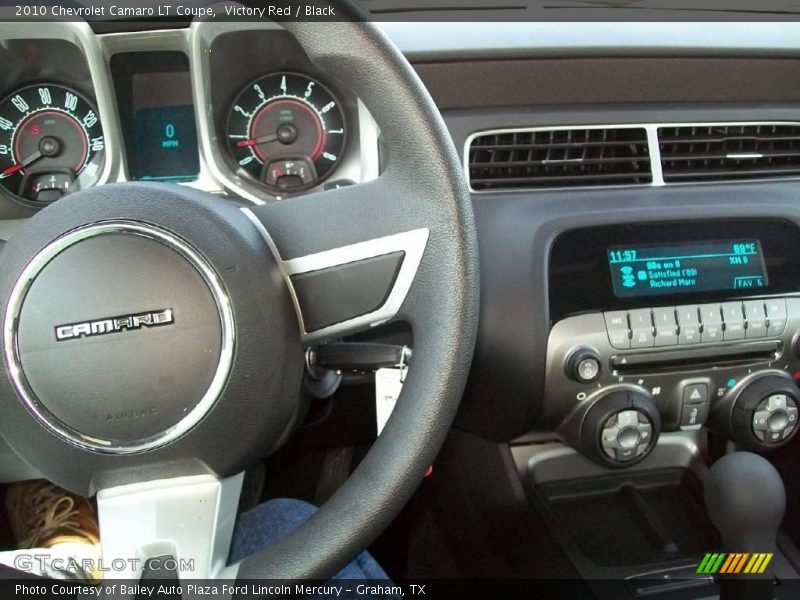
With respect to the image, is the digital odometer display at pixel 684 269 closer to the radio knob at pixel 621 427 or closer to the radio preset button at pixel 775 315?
the radio preset button at pixel 775 315

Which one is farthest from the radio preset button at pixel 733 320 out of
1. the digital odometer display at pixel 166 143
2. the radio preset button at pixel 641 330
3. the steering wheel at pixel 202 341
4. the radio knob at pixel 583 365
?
the digital odometer display at pixel 166 143

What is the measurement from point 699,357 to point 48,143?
3.74 feet

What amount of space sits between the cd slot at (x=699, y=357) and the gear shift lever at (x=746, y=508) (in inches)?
7.8

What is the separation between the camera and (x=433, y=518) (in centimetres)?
202

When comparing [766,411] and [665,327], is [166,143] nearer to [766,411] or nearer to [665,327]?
[665,327]

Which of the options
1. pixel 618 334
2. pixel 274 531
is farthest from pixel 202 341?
pixel 618 334

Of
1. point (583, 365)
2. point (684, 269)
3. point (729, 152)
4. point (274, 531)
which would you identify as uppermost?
point (729, 152)

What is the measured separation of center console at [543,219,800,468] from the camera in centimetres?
143

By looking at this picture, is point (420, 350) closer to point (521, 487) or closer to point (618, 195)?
point (618, 195)

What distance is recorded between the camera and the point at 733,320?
1466 mm

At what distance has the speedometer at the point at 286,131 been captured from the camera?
59.0 inches

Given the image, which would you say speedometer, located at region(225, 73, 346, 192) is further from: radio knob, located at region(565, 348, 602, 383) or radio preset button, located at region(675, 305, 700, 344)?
radio preset button, located at region(675, 305, 700, 344)

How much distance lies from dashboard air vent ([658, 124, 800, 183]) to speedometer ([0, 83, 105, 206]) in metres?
0.96

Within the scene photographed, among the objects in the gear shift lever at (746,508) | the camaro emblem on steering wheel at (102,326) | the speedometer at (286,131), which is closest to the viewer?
the camaro emblem on steering wheel at (102,326)
